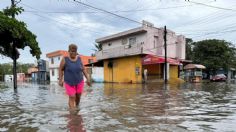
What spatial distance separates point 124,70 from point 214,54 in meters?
24.9

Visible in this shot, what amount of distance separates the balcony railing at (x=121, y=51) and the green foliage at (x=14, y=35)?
16.6m

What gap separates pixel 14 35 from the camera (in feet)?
50.6

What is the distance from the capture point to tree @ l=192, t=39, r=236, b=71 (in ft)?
177

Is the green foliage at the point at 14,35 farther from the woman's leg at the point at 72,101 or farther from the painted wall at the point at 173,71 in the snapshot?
the painted wall at the point at 173,71

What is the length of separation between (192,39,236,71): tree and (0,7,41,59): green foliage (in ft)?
136

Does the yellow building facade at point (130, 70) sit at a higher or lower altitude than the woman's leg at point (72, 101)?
higher

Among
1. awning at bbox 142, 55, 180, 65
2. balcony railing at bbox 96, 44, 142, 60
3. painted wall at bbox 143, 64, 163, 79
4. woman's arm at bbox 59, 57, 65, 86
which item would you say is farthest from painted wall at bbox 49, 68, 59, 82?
woman's arm at bbox 59, 57, 65, 86

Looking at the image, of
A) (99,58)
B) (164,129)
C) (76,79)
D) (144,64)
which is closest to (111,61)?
(99,58)

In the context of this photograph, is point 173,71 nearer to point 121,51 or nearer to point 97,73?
point 121,51

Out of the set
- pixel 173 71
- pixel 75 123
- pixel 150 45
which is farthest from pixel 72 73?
pixel 173 71

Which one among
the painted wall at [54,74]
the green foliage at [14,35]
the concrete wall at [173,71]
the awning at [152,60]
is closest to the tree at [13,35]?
the green foliage at [14,35]

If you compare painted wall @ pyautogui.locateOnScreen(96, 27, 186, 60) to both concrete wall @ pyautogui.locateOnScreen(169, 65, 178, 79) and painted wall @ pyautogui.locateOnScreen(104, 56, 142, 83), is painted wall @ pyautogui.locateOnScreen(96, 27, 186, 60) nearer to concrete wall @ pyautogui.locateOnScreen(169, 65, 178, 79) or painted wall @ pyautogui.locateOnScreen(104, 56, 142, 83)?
painted wall @ pyautogui.locateOnScreen(104, 56, 142, 83)

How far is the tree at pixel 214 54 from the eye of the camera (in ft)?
177

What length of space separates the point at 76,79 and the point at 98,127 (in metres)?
2.17
